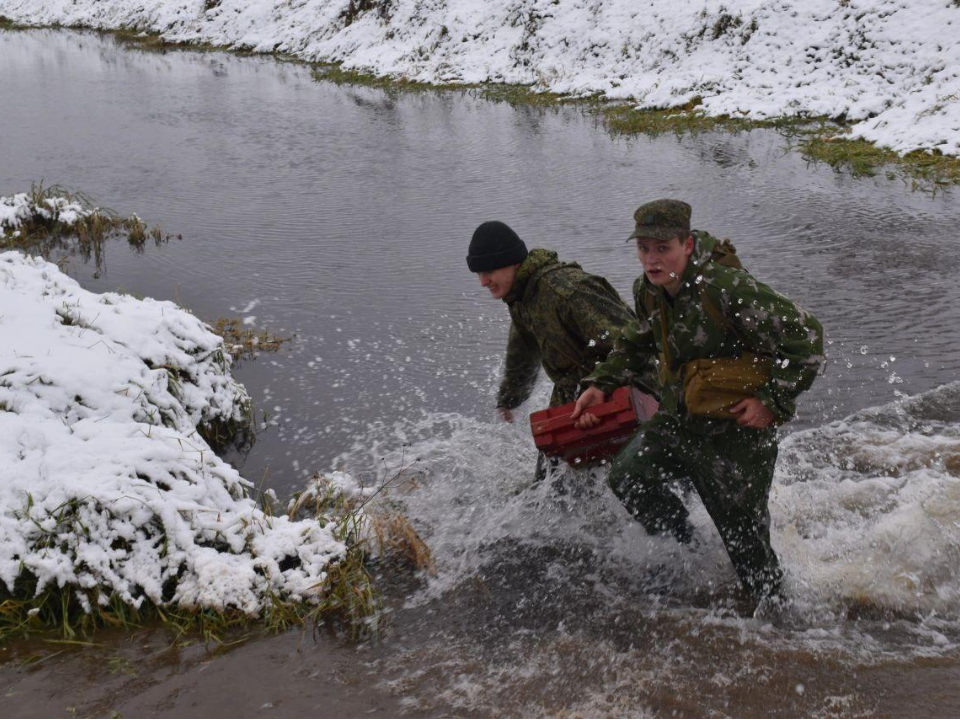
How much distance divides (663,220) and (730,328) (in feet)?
1.88

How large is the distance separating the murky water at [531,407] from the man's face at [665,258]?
176 cm

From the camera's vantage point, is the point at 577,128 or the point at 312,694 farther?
the point at 577,128

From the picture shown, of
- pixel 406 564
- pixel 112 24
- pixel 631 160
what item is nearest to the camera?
Answer: pixel 406 564

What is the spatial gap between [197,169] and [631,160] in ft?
25.7

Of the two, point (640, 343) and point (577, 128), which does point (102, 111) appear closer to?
point (577, 128)

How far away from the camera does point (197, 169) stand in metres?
16.3

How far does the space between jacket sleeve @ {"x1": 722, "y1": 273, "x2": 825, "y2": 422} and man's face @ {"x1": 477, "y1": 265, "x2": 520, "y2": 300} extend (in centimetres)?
151

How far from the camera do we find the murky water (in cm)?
406

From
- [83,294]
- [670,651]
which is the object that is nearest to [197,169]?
[83,294]

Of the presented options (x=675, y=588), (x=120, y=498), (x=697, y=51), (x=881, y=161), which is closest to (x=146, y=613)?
(x=120, y=498)

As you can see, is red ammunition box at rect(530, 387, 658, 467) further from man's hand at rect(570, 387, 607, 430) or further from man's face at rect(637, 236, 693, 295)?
man's face at rect(637, 236, 693, 295)

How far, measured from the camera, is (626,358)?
4676 millimetres

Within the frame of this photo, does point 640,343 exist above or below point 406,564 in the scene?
above

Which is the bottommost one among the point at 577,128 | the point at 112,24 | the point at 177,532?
the point at 177,532
